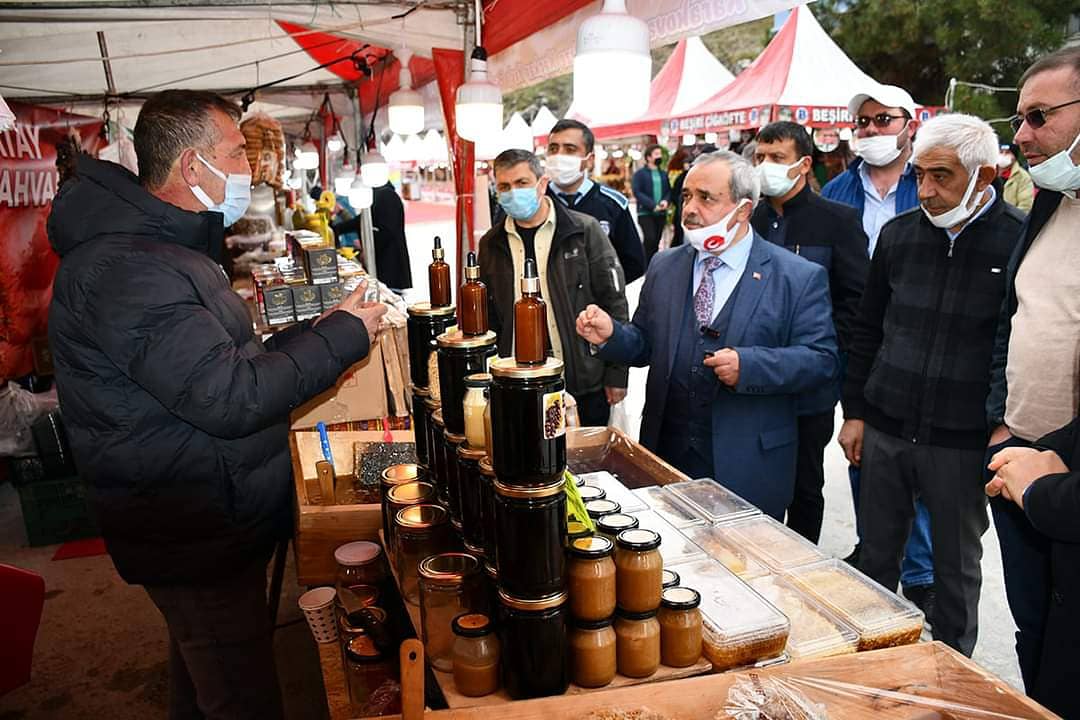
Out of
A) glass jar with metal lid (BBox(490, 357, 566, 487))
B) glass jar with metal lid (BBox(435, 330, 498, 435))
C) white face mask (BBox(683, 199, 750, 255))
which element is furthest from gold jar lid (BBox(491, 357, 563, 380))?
white face mask (BBox(683, 199, 750, 255))

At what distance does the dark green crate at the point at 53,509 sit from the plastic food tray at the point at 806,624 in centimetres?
432

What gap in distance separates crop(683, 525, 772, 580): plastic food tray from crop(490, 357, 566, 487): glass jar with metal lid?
67 centimetres

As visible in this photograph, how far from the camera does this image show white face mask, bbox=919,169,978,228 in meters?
2.58

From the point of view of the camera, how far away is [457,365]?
5.55ft

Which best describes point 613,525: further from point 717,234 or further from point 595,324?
point 717,234

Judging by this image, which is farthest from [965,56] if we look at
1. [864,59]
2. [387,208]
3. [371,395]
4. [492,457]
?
[492,457]

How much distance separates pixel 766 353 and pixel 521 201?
5.23 feet

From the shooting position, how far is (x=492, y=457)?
144 centimetres

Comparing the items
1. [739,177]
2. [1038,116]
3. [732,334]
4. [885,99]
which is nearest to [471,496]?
[732,334]

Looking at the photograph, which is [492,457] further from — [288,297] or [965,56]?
[965,56]

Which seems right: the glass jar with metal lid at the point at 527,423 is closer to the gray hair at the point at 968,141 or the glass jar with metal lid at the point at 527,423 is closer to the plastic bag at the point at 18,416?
the gray hair at the point at 968,141

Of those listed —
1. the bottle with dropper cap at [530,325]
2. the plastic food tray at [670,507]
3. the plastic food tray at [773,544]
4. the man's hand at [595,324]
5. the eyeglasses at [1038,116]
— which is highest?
the eyeglasses at [1038,116]

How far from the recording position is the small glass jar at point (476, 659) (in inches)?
56.1

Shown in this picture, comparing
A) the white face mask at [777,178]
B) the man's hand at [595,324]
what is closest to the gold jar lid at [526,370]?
the man's hand at [595,324]
